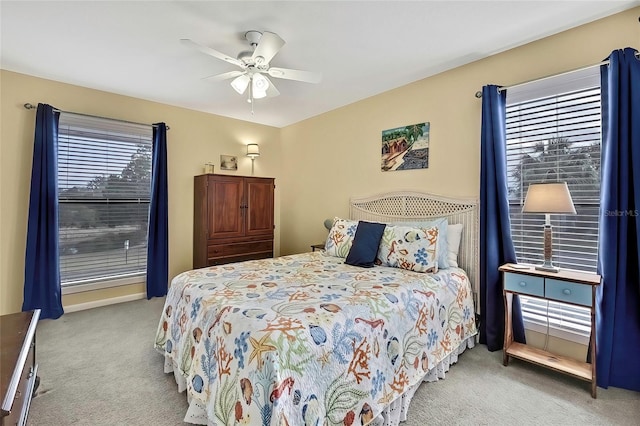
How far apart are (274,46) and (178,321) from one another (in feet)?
6.68

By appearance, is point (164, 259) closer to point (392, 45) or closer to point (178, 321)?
point (178, 321)

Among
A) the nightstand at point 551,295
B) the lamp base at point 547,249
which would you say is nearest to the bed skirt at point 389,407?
the nightstand at point 551,295

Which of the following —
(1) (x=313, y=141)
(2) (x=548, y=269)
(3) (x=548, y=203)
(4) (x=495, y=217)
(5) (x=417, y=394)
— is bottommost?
(5) (x=417, y=394)

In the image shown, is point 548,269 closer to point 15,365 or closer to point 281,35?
point 281,35

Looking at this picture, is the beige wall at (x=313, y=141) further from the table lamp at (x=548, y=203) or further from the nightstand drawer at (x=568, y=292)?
the nightstand drawer at (x=568, y=292)

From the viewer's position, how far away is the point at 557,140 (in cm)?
242

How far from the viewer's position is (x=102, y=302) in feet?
12.1

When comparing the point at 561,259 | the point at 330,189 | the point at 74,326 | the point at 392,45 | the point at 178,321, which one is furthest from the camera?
the point at 330,189

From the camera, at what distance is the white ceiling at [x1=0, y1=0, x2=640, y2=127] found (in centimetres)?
208

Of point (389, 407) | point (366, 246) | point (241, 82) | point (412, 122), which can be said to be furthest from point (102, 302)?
point (412, 122)

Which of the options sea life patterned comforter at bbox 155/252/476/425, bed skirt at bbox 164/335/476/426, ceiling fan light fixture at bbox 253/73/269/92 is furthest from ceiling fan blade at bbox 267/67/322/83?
bed skirt at bbox 164/335/476/426

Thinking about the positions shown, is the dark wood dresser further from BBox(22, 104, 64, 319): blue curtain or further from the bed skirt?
BBox(22, 104, 64, 319): blue curtain

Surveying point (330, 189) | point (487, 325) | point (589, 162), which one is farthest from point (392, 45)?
point (487, 325)

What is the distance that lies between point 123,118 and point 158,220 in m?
1.33
